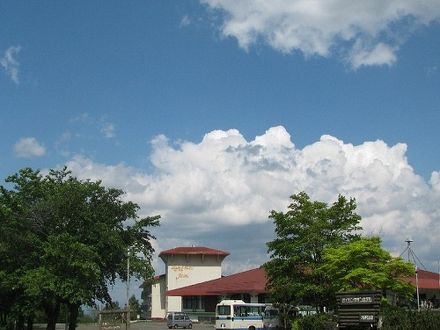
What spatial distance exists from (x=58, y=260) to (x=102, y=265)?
11.9 feet

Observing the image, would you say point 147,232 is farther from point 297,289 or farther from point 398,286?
point 398,286

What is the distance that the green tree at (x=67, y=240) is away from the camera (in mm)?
36406

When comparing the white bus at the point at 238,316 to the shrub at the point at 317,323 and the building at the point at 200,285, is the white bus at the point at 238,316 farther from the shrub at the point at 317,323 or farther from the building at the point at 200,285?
the shrub at the point at 317,323

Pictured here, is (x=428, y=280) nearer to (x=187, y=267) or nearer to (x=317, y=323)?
(x=187, y=267)

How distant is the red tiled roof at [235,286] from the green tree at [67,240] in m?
18.2

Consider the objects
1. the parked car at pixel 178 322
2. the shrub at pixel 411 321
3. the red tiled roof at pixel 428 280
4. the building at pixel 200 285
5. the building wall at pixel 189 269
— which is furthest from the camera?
the building wall at pixel 189 269

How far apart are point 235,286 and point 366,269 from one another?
29.6 m

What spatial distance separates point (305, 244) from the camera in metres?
37.6

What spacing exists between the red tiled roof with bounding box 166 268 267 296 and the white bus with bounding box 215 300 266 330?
1094 cm

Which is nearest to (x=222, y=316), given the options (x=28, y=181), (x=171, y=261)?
(x=28, y=181)

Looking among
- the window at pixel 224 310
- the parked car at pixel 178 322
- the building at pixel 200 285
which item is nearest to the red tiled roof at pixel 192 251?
the building at pixel 200 285

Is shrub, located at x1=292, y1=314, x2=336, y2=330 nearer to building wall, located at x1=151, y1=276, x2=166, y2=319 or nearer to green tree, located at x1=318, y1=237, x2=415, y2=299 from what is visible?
green tree, located at x1=318, y1=237, x2=415, y2=299

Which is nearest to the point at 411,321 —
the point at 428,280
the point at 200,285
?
the point at 428,280

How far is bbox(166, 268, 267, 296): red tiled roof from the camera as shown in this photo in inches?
2292
